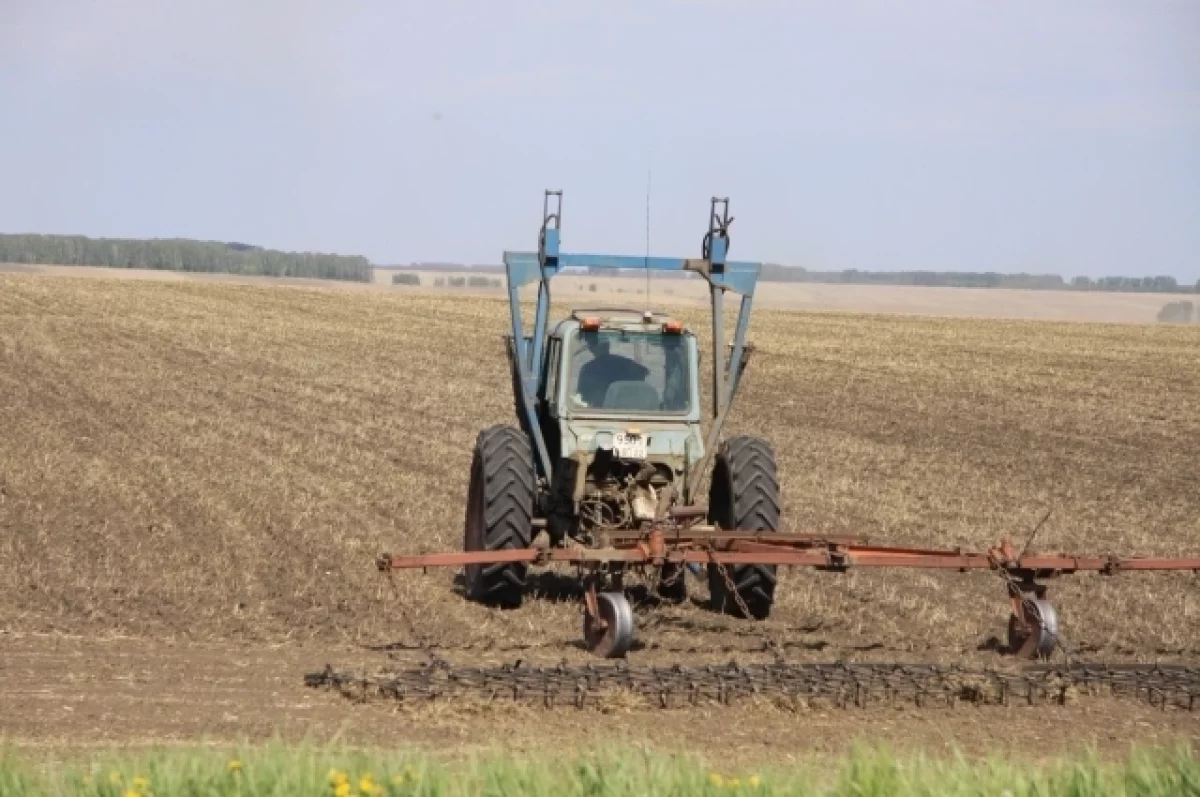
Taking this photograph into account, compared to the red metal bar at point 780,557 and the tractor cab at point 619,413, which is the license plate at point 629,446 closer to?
the tractor cab at point 619,413

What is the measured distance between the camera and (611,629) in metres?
8.93

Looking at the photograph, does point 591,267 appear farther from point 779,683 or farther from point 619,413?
point 779,683

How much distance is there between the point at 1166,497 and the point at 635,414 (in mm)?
8254

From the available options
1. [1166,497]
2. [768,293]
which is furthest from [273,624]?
[768,293]

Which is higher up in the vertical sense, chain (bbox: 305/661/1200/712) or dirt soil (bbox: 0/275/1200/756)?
chain (bbox: 305/661/1200/712)

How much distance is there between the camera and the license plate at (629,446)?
34.4ft

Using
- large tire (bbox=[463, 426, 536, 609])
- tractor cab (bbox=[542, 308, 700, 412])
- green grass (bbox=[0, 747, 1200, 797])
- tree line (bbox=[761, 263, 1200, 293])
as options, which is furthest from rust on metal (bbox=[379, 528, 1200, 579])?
tree line (bbox=[761, 263, 1200, 293])

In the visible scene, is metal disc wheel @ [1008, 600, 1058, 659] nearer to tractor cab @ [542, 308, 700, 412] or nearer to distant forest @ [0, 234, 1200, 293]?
tractor cab @ [542, 308, 700, 412]

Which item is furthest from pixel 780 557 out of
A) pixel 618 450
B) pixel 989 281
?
pixel 989 281

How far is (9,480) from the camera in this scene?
15.1 meters

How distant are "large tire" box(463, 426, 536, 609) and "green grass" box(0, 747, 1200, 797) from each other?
4.62m

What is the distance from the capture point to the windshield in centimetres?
1083

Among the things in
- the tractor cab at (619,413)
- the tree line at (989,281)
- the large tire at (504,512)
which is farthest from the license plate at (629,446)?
the tree line at (989,281)

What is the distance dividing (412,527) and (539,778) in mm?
8480
